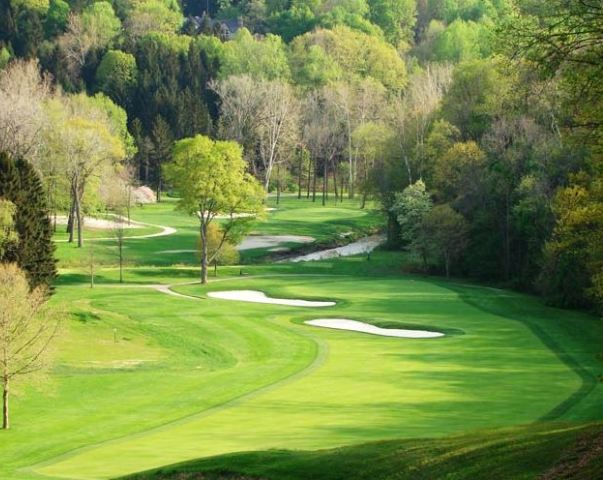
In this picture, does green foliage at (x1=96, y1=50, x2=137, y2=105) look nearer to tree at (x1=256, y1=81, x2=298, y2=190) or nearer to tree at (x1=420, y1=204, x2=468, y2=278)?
tree at (x1=256, y1=81, x2=298, y2=190)

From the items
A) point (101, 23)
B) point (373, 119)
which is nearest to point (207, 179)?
point (373, 119)

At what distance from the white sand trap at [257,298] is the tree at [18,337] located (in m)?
27.8

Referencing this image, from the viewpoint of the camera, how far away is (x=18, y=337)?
138 ft

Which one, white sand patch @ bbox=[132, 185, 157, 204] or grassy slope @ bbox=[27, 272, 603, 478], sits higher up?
white sand patch @ bbox=[132, 185, 157, 204]

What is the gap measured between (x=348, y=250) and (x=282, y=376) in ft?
197

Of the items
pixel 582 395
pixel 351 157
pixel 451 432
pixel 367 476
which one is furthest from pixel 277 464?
pixel 351 157

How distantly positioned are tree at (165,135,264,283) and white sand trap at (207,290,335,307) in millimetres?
4862

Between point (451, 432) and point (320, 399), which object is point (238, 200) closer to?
point (320, 399)

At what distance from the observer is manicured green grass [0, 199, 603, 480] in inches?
1328

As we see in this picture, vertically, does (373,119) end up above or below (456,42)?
below

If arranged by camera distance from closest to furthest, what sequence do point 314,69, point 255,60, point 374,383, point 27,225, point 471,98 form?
point 374,383
point 27,225
point 471,98
point 314,69
point 255,60

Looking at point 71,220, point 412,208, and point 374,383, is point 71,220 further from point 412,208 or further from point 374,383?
point 374,383

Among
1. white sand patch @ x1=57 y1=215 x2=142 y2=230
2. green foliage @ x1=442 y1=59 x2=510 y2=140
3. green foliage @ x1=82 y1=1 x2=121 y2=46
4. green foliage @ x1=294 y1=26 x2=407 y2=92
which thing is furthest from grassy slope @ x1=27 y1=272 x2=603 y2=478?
green foliage @ x1=82 y1=1 x2=121 y2=46

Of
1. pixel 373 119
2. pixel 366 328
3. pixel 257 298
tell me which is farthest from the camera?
pixel 373 119
